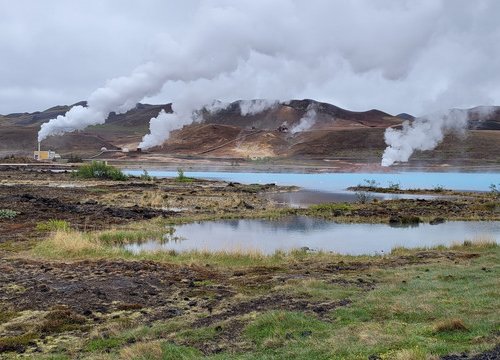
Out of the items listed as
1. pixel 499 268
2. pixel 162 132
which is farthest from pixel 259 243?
pixel 162 132

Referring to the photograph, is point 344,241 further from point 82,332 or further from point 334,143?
point 334,143

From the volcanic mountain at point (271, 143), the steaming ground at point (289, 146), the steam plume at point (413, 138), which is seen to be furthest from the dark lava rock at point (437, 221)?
→ the volcanic mountain at point (271, 143)

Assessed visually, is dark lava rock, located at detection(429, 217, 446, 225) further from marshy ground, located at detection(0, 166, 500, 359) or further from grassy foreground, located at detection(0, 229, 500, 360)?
grassy foreground, located at detection(0, 229, 500, 360)

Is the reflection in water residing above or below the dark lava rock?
below

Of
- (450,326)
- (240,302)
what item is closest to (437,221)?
(240,302)

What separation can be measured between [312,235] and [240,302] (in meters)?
15.4

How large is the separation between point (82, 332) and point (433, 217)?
2869cm

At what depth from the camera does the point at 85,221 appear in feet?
102

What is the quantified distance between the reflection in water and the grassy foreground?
588 cm

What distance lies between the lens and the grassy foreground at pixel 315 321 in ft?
29.5

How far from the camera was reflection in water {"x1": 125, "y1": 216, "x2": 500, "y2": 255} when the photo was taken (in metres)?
23.9

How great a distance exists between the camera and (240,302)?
12844mm

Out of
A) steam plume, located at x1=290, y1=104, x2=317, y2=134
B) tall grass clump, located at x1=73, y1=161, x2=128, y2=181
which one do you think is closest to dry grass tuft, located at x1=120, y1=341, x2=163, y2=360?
tall grass clump, located at x1=73, y1=161, x2=128, y2=181

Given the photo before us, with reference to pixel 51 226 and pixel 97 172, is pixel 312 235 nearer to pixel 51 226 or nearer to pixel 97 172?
pixel 51 226
